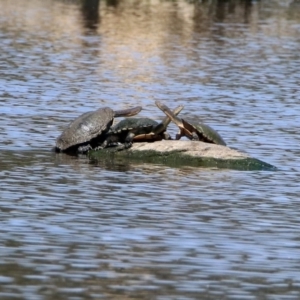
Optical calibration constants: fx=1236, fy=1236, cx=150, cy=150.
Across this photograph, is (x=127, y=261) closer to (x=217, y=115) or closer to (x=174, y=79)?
(x=217, y=115)

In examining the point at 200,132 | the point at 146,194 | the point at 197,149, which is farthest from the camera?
the point at 200,132

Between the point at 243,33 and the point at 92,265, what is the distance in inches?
1442

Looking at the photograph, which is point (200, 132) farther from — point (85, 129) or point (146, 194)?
point (146, 194)

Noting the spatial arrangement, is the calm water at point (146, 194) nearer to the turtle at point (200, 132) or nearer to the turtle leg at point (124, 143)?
the turtle leg at point (124, 143)

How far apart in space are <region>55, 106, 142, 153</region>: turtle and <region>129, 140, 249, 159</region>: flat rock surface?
703mm

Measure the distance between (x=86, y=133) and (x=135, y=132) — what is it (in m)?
0.68

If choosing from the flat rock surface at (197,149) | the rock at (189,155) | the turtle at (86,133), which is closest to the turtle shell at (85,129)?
the turtle at (86,133)

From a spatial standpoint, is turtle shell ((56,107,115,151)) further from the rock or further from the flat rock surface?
the flat rock surface

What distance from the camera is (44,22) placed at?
4641cm

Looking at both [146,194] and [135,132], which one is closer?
[146,194]

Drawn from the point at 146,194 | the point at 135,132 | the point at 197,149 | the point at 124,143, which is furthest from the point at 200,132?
the point at 146,194

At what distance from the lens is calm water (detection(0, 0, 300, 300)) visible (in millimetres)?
10172

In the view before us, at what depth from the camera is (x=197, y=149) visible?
54.8 feet

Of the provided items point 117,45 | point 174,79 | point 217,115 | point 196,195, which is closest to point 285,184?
point 196,195
